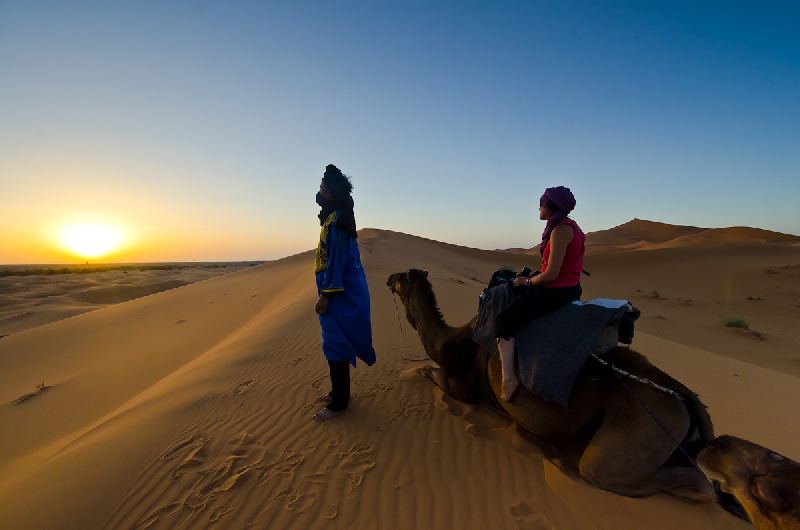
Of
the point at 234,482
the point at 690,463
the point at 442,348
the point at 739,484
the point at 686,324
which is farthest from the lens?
the point at 686,324

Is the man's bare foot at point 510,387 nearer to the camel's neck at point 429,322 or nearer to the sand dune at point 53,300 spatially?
the camel's neck at point 429,322

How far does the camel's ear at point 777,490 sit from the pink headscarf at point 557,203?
2.05 m

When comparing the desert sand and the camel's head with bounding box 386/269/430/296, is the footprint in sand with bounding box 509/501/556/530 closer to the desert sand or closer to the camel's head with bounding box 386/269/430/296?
the desert sand

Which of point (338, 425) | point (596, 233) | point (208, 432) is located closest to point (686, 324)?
point (338, 425)

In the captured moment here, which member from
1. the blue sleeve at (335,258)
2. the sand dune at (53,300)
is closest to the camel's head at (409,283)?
the blue sleeve at (335,258)

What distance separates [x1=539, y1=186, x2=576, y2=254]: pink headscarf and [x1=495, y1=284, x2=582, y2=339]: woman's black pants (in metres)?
0.54

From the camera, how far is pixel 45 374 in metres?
9.59

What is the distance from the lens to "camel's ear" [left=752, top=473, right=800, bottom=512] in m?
1.83

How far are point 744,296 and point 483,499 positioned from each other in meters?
26.1

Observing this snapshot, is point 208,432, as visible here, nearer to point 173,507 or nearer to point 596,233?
point 173,507

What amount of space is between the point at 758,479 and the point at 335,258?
368 cm

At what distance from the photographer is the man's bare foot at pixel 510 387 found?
3.63 meters

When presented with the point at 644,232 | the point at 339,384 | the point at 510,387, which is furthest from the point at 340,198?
the point at 644,232

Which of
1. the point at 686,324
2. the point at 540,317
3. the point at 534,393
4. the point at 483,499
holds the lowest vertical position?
the point at 686,324
